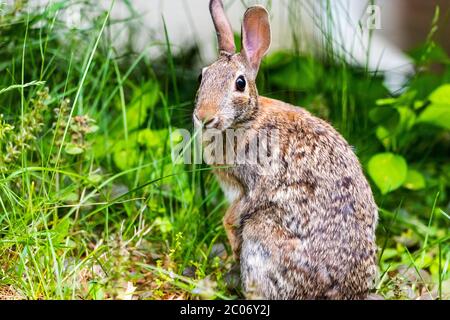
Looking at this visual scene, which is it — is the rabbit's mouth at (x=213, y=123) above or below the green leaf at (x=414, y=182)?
above

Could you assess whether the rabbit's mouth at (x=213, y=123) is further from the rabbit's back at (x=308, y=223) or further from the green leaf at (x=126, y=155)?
the green leaf at (x=126, y=155)

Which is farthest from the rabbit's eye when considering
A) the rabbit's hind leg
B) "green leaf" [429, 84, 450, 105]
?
"green leaf" [429, 84, 450, 105]

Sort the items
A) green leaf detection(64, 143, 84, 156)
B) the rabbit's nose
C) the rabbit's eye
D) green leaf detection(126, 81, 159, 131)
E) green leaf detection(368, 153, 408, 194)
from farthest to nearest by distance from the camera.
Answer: green leaf detection(126, 81, 159, 131), green leaf detection(368, 153, 408, 194), green leaf detection(64, 143, 84, 156), the rabbit's eye, the rabbit's nose

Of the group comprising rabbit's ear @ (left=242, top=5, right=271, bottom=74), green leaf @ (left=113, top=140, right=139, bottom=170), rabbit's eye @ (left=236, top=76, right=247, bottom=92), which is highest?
rabbit's ear @ (left=242, top=5, right=271, bottom=74)

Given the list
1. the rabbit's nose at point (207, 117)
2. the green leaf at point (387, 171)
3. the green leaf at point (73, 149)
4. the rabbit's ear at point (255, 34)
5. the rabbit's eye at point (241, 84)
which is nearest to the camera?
the rabbit's nose at point (207, 117)

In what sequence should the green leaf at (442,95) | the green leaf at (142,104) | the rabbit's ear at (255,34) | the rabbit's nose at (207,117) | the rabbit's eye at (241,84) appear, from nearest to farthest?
1. the rabbit's nose at (207,117)
2. the rabbit's eye at (241,84)
3. the rabbit's ear at (255,34)
4. the green leaf at (442,95)
5. the green leaf at (142,104)

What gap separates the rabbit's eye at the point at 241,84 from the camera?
4062 mm

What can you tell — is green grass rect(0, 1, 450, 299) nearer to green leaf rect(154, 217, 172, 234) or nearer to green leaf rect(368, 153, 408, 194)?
green leaf rect(154, 217, 172, 234)

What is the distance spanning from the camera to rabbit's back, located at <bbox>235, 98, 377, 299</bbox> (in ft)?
13.0

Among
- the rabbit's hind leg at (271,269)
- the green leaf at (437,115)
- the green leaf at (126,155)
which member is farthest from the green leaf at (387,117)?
the rabbit's hind leg at (271,269)

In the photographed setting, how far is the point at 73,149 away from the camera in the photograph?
4.60m

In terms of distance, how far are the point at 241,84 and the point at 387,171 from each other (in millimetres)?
1375

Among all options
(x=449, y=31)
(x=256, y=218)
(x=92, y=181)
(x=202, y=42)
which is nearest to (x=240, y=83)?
(x=256, y=218)
